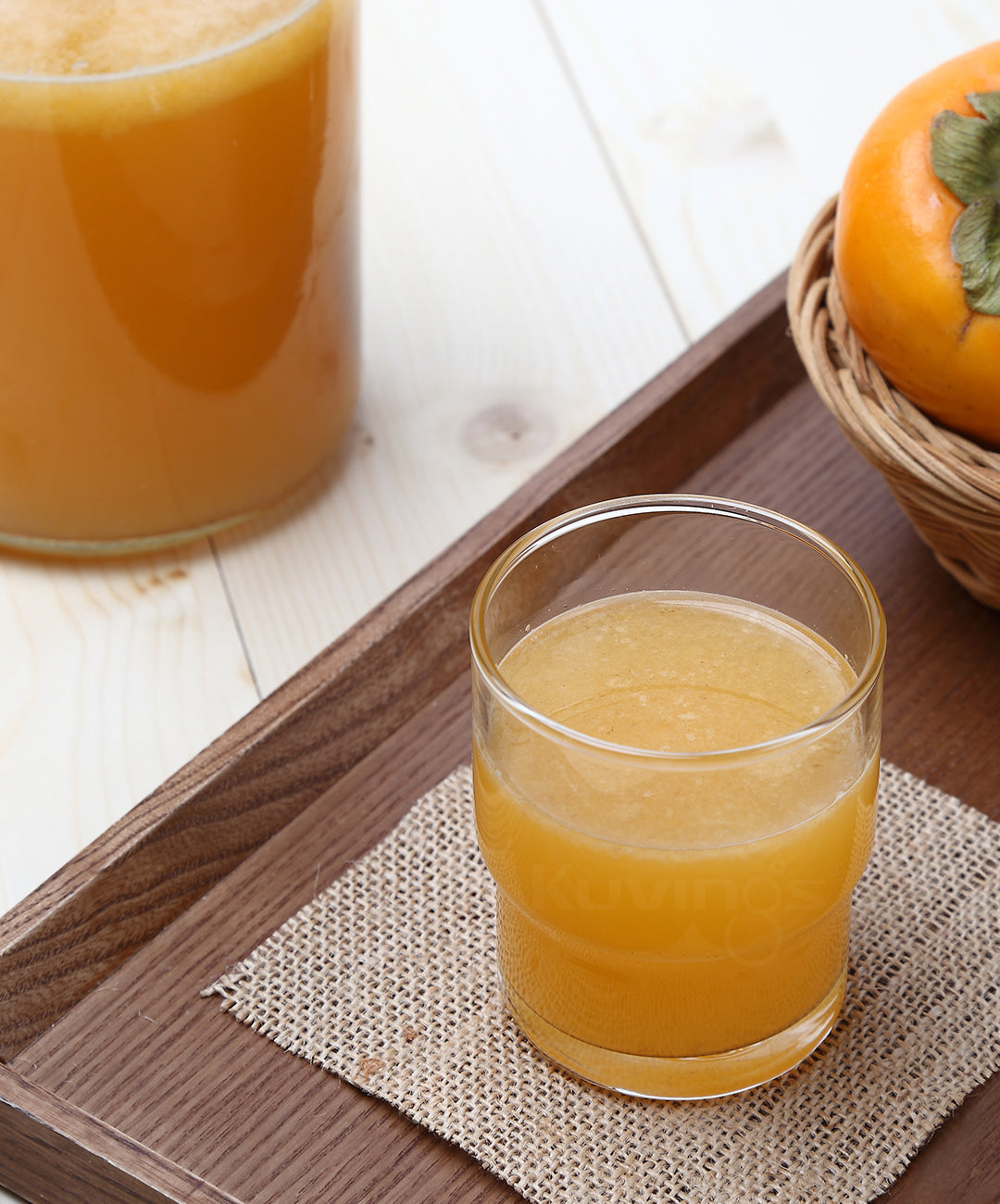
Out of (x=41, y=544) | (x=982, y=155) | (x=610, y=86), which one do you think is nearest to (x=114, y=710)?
(x=41, y=544)

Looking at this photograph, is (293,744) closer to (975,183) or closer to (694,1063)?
(694,1063)

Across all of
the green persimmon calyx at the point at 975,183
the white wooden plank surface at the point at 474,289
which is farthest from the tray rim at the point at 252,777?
the green persimmon calyx at the point at 975,183

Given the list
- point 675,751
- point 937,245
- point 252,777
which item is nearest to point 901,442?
point 937,245

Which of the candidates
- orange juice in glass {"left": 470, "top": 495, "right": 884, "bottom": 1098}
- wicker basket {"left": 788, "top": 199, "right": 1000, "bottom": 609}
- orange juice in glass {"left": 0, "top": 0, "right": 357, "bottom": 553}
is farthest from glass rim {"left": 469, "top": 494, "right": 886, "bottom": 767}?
orange juice in glass {"left": 0, "top": 0, "right": 357, "bottom": 553}

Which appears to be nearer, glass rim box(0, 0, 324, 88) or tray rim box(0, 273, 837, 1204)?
tray rim box(0, 273, 837, 1204)

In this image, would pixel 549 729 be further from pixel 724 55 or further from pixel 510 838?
pixel 724 55

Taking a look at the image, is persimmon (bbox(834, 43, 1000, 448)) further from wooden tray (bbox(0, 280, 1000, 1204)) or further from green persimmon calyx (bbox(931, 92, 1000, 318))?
wooden tray (bbox(0, 280, 1000, 1204))

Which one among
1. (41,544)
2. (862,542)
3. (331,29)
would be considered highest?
(331,29)
